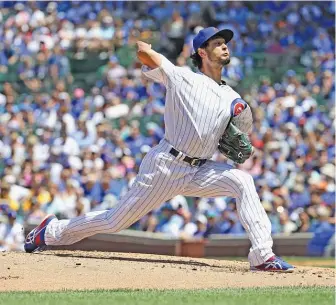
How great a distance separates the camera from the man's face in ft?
25.3

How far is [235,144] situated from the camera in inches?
299

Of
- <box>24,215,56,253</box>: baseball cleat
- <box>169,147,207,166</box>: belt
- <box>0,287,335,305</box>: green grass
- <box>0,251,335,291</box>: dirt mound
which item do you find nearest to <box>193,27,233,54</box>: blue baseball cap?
<box>169,147,207,166</box>: belt

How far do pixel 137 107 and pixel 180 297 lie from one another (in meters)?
10.4

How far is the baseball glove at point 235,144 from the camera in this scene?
24.8 feet

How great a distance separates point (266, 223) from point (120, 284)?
49.9 inches

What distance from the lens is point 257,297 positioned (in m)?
6.23

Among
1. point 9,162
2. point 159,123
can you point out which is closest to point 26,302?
point 9,162

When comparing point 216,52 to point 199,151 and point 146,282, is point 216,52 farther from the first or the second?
point 146,282

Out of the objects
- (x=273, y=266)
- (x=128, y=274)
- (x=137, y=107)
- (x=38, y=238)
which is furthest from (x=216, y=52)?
(x=137, y=107)

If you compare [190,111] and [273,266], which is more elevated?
[190,111]

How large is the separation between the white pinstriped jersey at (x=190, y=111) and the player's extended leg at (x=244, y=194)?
22 centimetres

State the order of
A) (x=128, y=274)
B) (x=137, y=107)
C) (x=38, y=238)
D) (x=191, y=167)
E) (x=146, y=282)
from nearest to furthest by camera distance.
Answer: (x=146, y=282), (x=128, y=274), (x=191, y=167), (x=38, y=238), (x=137, y=107)

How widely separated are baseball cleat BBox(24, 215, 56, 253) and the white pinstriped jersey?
138 centimetres

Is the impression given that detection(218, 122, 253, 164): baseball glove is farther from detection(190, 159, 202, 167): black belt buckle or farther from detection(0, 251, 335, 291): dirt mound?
detection(0, 251, 335, 291): dirt mound
